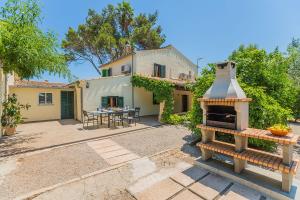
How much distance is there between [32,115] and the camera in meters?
13.3

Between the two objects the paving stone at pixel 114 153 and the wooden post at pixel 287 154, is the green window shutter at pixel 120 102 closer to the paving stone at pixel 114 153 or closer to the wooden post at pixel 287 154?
the paving stone at pixel 114 153

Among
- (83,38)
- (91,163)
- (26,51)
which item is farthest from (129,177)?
(83,38)

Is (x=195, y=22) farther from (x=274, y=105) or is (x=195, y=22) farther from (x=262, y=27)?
Result: (x=274, y=105)

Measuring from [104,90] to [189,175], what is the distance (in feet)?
34.8

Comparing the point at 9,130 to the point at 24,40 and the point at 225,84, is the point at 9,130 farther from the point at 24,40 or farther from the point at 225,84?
the point at 225,84

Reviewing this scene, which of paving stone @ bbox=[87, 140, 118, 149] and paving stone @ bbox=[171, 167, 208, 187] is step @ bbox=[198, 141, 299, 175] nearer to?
paving stone @ bbox=[171, 167, 208, 187]

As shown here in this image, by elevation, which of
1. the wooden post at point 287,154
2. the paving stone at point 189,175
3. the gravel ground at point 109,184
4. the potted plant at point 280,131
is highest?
the potted plant at point 280,131

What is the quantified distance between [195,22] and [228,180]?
13.9 meters

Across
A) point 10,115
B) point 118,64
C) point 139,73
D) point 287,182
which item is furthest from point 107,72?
point 287,182

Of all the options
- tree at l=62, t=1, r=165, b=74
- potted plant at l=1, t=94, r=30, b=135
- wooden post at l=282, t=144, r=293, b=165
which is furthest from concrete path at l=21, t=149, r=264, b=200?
tree at l=62, t=1, r=165, b=74

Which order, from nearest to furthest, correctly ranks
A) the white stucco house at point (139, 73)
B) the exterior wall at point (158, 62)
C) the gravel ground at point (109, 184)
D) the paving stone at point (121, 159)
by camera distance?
the gravel ground at point (109, 184) < the paving stone at point (121, 159) < the white stucco house at point (139, 73) < the exterior wall at point (158, 62)

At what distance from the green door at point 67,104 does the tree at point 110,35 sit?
964cm

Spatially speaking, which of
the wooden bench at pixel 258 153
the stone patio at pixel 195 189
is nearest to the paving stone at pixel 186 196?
the stone patio at pixel 195 189

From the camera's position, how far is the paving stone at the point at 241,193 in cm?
363
